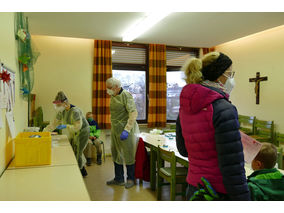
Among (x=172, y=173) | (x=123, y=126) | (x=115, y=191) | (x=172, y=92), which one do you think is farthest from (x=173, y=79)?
(x=172, y=173)

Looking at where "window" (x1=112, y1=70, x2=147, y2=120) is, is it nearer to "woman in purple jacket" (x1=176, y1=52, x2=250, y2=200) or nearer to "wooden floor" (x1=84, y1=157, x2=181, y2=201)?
"wooden floor" (x1=84, y1=157, x2=181, y2=201)

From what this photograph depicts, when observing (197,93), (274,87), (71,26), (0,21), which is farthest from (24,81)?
(274,87)

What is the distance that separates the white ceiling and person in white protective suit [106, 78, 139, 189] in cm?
115

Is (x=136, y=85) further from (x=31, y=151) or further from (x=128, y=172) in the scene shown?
(x=31, y=151)

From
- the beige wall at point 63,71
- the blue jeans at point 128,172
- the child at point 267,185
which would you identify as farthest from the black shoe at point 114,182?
the child at point 267,185

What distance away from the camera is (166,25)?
157 inches

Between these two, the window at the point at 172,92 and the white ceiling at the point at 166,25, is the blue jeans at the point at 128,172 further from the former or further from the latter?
the window at the point at 172,92

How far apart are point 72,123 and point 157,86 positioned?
269cm

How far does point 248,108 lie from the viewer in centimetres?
504

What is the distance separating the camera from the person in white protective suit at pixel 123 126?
314cm

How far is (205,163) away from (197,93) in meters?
0.35

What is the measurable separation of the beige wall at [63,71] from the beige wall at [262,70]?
329 centimetres

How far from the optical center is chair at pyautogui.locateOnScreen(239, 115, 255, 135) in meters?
4.75

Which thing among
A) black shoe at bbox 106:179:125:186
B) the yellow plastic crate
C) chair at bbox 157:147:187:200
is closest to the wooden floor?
black shoe at bbox 106:179:125:186
